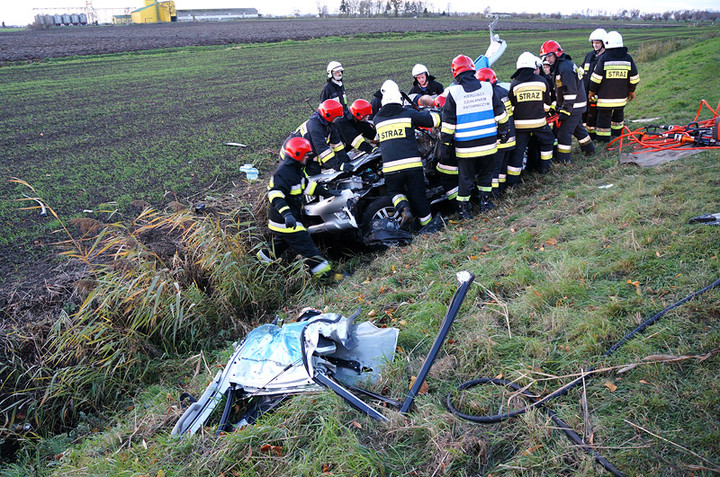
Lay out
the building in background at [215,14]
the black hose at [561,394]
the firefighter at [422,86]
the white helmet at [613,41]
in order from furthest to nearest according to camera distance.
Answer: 1. the building in background at [215,14]
2. the firefighter at [422,86]
3. the white helmet at [613,41]
4. the black hose at [561,394]

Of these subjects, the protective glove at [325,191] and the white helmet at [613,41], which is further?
the white helmet at [613,41]

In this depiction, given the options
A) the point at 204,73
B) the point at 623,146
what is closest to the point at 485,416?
the point at 623,146

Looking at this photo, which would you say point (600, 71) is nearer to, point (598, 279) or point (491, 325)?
point (598, 279)

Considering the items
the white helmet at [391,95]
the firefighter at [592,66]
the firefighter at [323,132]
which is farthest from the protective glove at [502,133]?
the firefighter at [592,66]

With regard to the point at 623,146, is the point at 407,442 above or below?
below

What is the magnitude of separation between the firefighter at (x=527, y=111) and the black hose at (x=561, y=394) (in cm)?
407

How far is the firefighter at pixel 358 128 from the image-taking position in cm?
714

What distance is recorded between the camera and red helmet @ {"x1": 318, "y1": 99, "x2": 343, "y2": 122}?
6.38 meters

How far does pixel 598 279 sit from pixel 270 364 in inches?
104

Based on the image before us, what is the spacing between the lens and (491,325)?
348cm

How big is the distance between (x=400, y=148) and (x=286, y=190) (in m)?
1.54

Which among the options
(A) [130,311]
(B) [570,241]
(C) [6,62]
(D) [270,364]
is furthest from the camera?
(C) [6,62]

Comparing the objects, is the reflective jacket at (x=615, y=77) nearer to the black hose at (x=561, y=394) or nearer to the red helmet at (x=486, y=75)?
the red helmet at (x=486, y=75)

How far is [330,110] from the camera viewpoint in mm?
6406
